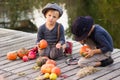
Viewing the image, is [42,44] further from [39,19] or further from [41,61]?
[39,19]

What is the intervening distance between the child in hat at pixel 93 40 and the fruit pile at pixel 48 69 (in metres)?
0.35

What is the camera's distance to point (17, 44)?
5.50 m

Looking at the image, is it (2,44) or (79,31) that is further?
(2,44)

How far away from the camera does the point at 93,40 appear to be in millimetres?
4234

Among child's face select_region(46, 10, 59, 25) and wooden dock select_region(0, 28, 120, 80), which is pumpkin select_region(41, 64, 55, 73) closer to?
wooden dock select_region(0, 28, 120, 80)

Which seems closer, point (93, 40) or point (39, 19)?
point (93, 40)

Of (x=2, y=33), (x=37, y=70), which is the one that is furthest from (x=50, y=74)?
(x=2, y=33)

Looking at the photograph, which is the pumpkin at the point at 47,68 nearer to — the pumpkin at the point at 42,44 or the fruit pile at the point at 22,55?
the pumpkin at the point at 42,44

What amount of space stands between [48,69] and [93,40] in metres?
0.61

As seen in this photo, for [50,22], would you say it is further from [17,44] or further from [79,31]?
[17,44]

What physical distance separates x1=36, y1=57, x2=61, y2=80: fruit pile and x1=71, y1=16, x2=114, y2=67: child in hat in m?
0.35

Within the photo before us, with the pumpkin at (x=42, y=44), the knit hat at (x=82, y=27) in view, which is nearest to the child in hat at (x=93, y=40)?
the knit hat at (x=82, y=27)

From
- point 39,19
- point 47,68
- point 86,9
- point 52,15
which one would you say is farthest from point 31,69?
point 86,9

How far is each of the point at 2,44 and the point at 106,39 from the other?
1.92 m
